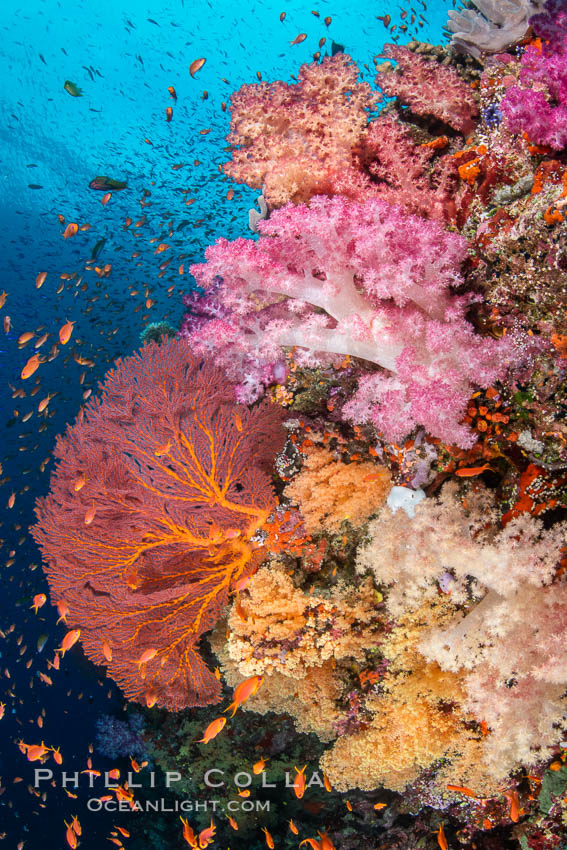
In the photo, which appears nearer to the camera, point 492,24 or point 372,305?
point 372,305

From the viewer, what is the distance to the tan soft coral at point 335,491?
13.9ft

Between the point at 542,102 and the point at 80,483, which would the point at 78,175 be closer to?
the point at 80,483

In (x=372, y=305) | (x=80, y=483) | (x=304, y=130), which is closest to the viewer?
(x=372, y=305)

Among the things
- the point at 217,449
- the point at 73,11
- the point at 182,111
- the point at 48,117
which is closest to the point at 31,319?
the point at 48,117

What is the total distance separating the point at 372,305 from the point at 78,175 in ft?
89.7

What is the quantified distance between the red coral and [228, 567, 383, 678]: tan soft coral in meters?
0.37

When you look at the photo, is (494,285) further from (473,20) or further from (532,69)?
(473,20)

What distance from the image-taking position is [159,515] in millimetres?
4516

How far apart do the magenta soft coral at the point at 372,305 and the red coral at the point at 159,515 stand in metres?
1.19

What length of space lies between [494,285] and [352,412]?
1.40 m

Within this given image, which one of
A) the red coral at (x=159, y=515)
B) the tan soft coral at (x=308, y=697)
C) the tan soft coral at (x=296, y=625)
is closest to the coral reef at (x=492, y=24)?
the red coral at (x=159, y=515)

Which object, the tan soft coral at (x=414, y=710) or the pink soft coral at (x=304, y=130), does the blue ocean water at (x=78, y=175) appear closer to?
the pink soft coral at (x=304, y=130)

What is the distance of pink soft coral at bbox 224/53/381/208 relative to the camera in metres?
3.86

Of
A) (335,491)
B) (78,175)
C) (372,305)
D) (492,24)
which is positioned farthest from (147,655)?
(78,175)
